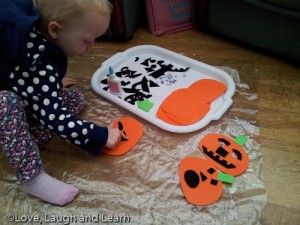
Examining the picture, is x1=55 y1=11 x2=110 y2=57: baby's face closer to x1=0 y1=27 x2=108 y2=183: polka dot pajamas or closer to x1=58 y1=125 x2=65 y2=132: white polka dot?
x1=0 y1=27 x2=108 y2=183: polka dot pajamas

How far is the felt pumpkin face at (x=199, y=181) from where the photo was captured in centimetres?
68

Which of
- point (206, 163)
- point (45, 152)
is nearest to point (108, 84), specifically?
point (45, 152)

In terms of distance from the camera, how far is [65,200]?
0.67 meters

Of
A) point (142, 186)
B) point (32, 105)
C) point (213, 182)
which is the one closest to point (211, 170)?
point (213, 182)

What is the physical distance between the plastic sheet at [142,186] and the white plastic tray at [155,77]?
1.8 inches

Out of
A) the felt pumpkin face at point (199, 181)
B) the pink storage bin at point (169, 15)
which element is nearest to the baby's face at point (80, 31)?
the felt pumpkin face at point (199, 181)

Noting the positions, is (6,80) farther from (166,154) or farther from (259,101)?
(259,101)

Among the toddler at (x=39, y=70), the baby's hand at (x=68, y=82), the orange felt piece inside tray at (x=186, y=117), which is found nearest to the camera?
the toddler at (x=39, y=70)

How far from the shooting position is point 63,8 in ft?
1.96

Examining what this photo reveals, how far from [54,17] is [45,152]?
0.36 metres

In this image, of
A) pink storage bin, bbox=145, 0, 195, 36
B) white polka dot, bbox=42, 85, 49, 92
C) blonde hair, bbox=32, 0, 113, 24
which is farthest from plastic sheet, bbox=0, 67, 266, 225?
pink storage bin, bbox=145, 0, 195, 36

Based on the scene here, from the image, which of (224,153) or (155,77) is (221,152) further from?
(155,77)

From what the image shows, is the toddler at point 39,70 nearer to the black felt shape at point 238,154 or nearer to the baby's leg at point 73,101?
the baby's leg at point 73,101

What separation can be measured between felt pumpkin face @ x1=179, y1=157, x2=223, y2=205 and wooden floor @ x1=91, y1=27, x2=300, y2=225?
116mm
